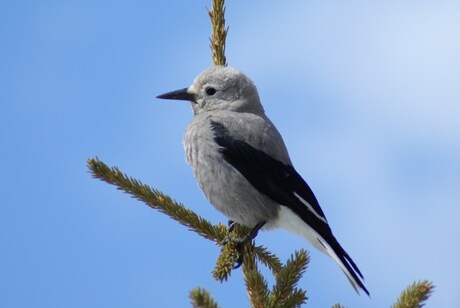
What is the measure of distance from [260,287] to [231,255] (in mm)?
860

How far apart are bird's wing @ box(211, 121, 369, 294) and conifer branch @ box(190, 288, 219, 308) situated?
5.76 ft

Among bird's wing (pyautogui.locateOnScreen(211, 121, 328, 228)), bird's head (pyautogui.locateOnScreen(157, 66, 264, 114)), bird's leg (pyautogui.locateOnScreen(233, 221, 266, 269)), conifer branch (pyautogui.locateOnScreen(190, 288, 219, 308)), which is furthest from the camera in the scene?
bird's head (pyautogui.locateOnScreen(157, 66, 264, 114))

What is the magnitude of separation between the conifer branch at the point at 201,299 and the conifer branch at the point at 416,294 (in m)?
0.60

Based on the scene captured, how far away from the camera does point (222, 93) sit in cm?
420

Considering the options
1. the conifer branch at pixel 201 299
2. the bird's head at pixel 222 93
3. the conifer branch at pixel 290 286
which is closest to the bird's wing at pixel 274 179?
the bird's head at pixel 222 93

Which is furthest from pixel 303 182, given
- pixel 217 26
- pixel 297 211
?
pixel 217 26

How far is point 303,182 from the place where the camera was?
3646mm

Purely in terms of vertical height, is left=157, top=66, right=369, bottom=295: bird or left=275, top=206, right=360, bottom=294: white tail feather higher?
left=157, top=66, right=369, bottom=295: bird

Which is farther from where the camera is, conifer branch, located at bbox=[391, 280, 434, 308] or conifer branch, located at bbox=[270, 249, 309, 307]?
conifer branch, located at bbox=[270, 249, 309, 307]

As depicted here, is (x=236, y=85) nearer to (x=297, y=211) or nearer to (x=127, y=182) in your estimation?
(x=297, y=211)

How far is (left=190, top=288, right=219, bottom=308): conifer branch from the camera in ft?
5.73

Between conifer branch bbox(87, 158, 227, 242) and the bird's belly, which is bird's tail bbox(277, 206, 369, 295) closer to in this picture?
the bird's belly

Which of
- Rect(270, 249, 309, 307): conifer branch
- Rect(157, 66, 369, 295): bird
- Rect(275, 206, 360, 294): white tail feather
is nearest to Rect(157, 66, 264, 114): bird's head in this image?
Rect(157, 66, 369, 295): bird

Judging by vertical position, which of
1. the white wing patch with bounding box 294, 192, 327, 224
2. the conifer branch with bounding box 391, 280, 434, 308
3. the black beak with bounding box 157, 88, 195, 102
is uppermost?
the black beak with bounding box 157, 88, 195, 102
